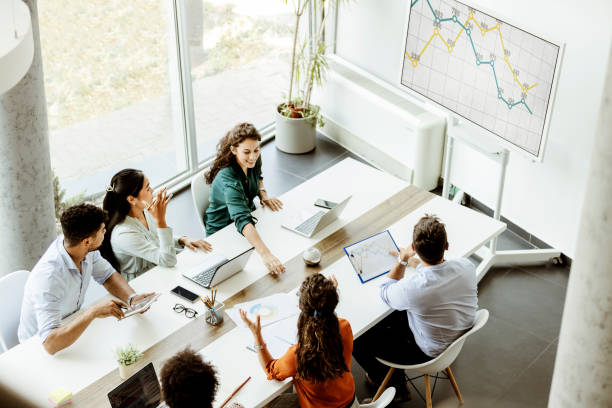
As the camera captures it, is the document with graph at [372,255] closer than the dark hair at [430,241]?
No

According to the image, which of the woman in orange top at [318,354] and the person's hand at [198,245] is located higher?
the woman in orange top at [318,354]

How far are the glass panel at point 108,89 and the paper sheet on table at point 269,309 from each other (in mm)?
2445

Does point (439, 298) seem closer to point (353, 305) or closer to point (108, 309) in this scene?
point (353, 305)

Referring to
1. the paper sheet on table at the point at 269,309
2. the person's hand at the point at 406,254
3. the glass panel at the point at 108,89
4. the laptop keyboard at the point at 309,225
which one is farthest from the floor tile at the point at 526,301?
the glass panel at the point at 108,89

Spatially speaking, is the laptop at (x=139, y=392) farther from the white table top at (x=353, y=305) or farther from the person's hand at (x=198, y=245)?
the person's hand at (x=198, y=245)

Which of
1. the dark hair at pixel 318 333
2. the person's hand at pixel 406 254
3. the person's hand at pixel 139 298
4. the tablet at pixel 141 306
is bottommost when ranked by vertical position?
the person's hand at pixel 139 298

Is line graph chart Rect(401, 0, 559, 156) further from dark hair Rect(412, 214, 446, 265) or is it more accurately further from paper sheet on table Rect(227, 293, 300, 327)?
paper sheet on table Rect(227, 293, 300, 327)

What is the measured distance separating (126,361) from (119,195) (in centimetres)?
109

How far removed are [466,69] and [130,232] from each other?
2655mm

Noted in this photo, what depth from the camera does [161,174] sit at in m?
6.24

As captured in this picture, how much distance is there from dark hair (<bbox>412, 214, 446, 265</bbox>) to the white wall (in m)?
1.54

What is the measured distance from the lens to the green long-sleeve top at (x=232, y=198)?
166 inches

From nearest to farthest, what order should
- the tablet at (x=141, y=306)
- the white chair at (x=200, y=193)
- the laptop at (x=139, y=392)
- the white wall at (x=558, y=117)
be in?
1. the laptop at (x=139, y=392)
2. the tablet at (x=141, y=306)
3. the white chair at (x=200, y=193)
4. the white wall at (x=558, y=117)

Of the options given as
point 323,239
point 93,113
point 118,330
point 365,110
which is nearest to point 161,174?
point 93,113
